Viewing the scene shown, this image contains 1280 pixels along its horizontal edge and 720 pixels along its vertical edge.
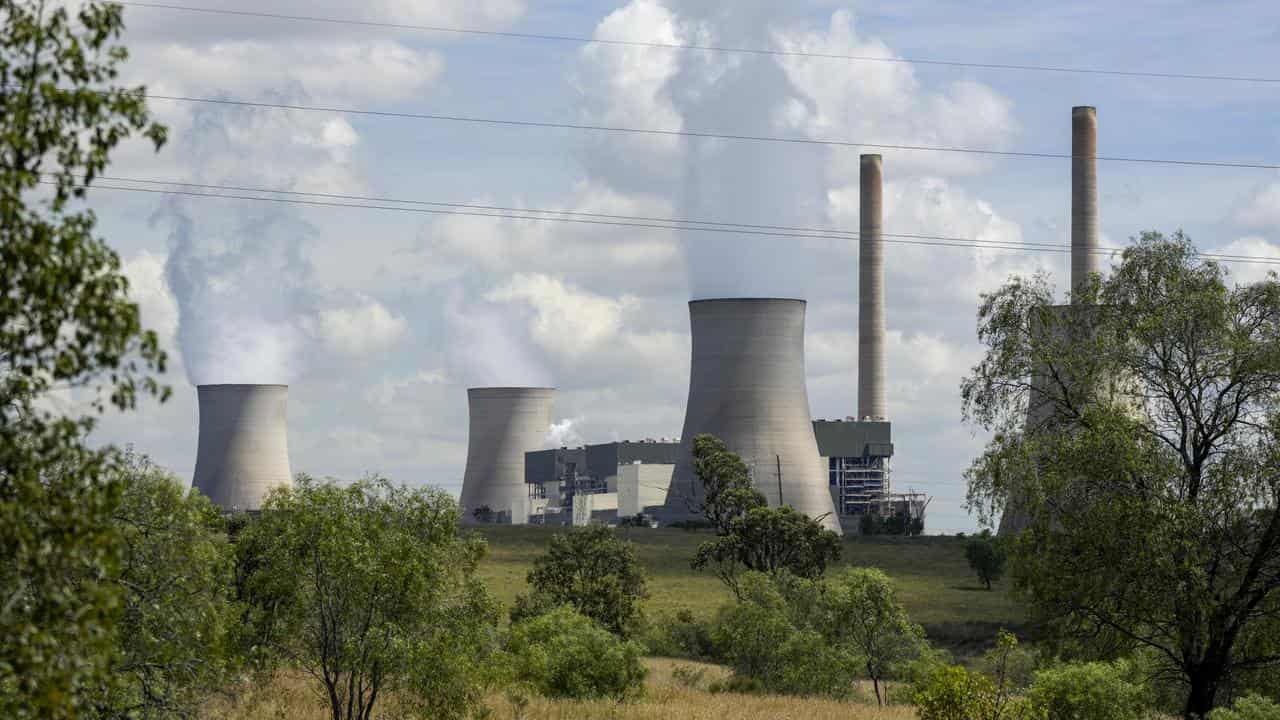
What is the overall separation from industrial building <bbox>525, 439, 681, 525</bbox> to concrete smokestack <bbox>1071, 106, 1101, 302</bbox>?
2690 cm

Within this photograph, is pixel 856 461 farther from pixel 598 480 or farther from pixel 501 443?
pixel 501 443

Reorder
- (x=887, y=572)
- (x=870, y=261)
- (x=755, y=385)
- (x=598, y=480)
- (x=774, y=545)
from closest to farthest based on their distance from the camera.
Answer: (x=774, y=545), (x=755, y=385), (x=887, y=572), (x=870, y=261), (x=598, y=480)

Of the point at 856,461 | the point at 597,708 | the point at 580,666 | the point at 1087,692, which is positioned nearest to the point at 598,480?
the point at 856,461

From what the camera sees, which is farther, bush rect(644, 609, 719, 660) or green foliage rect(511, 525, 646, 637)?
bush rect(644, 609, 719, 660)

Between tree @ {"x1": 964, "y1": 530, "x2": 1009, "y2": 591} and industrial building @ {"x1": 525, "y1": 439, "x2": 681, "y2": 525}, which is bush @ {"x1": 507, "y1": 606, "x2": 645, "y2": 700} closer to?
tree @ {"x1": 964, "y1": 530, "x2": 1009, "y2": 591}

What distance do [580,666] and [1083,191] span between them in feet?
156

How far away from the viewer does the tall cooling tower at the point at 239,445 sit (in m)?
63.3

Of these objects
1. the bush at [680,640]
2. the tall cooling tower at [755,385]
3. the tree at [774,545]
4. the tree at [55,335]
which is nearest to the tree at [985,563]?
the tall cooling tower at [755,385]

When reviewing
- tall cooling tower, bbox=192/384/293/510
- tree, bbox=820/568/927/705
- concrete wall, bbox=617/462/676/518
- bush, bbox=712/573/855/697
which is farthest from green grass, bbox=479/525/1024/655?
concrete wall, bbox=617/462/676/518

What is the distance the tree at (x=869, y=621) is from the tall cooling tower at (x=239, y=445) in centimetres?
4209

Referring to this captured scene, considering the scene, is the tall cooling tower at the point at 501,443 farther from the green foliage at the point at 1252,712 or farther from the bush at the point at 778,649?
the green foliage at the point at 1252,712

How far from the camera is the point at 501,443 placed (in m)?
79.9

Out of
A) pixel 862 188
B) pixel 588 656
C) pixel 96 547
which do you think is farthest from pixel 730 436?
pixel 96 547

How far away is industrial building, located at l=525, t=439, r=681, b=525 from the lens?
81500 millimetres
